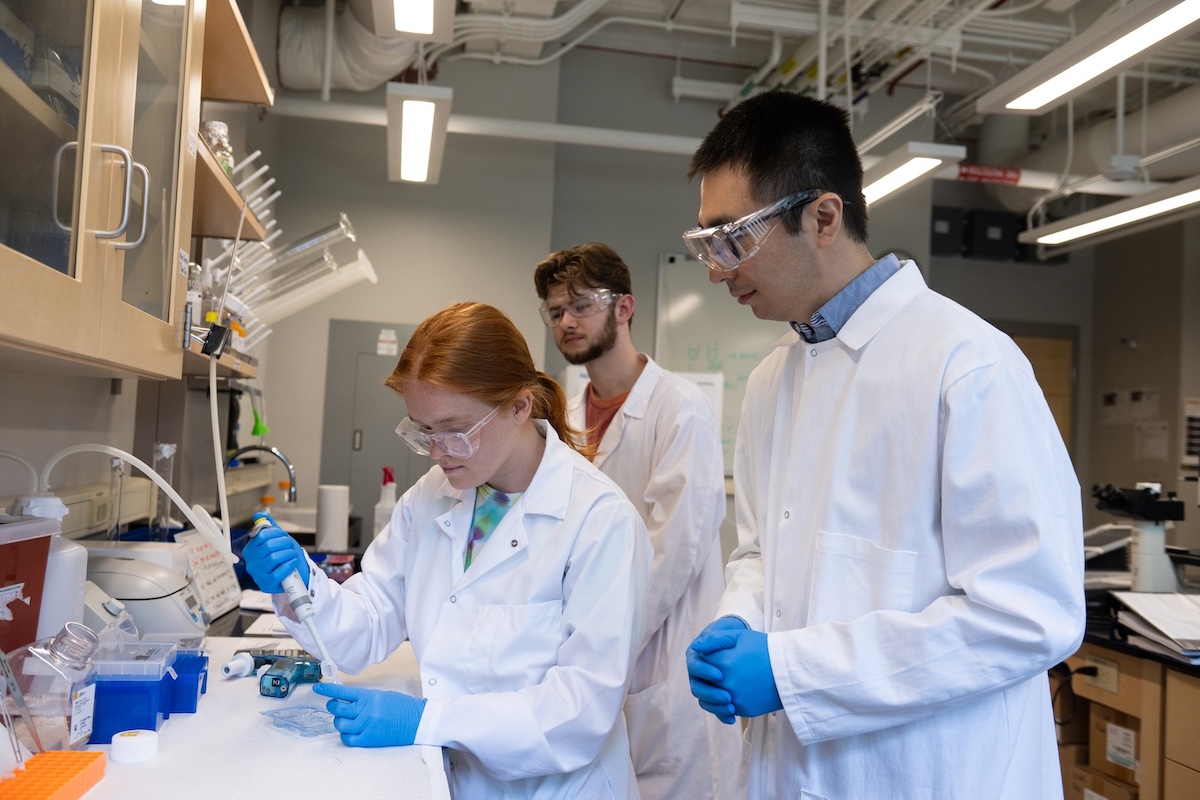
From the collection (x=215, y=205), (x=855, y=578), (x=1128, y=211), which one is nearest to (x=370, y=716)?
(x=855, y=578)

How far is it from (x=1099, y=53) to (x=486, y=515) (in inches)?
94.7

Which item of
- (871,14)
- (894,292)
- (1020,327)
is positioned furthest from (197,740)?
(1020,327)

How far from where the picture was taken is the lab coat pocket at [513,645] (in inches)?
54.6

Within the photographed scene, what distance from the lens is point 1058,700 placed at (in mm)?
2986

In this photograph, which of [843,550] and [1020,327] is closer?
[843,550]

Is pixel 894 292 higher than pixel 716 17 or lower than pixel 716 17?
lower

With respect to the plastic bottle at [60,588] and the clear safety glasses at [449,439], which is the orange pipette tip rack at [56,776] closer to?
the plastic bottle at [60,588]

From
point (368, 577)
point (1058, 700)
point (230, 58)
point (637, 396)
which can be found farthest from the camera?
point (1058, 700)

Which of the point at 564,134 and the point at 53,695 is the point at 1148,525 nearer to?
the point at 53,695

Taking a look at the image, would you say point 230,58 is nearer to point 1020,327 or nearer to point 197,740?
point 197,740

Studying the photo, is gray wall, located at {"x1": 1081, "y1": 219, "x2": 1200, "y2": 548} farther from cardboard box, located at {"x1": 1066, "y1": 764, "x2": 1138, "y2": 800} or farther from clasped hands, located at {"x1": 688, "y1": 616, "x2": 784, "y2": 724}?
clasped hands, located at {"x1": 688, "y1": 616, "x2": 784, "y2": 724}

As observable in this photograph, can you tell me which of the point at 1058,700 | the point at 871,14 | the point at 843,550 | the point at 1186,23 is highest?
the point at 871,14

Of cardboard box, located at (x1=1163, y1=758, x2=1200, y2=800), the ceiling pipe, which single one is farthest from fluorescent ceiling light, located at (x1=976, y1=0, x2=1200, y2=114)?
cardboard box, located at (x1=1163, y1=758, x2=1200, y2=800)

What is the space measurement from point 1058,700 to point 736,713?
228 centimetres
